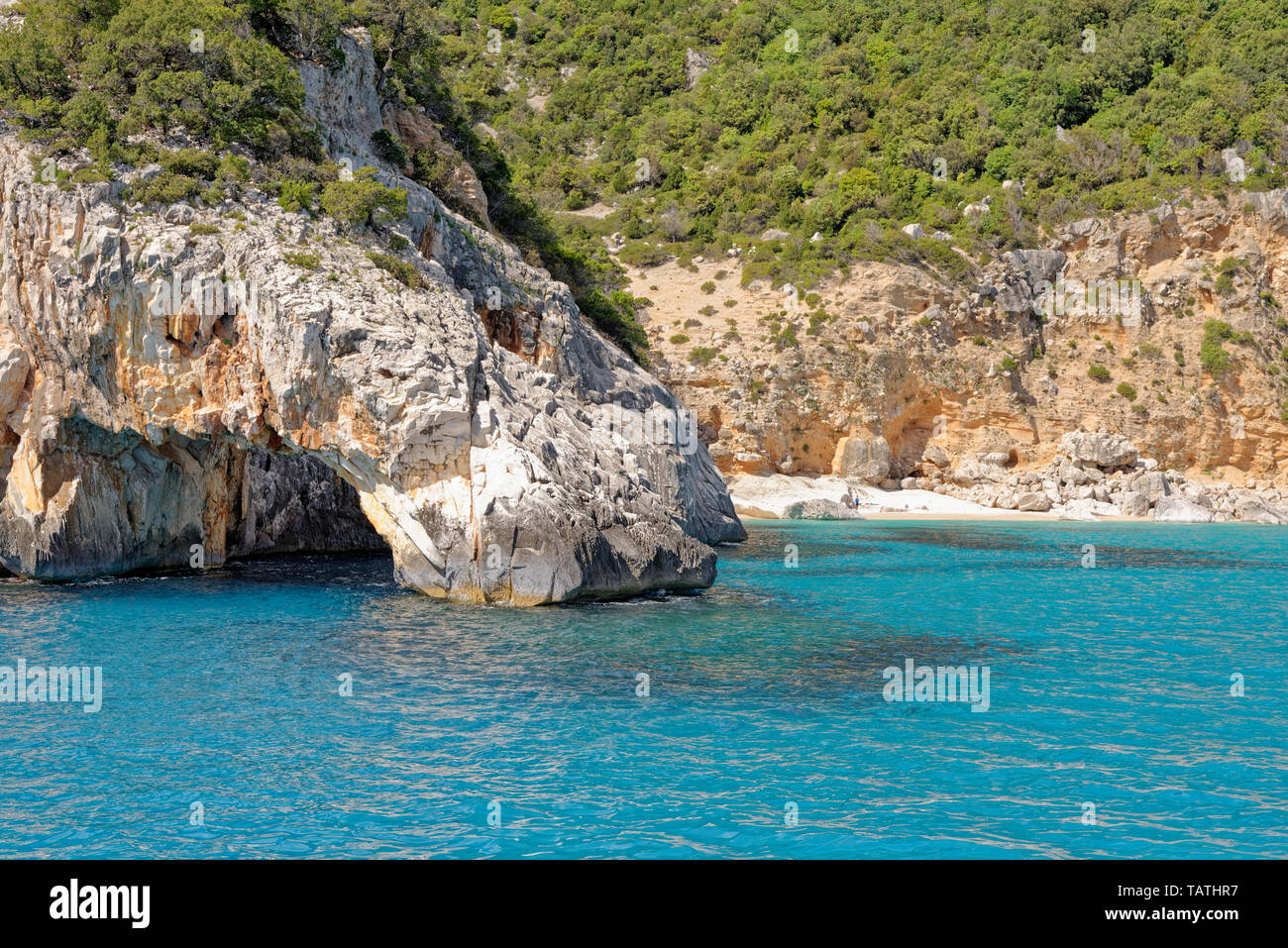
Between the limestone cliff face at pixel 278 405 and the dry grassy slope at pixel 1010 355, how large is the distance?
123 feet

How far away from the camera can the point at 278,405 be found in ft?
82.7

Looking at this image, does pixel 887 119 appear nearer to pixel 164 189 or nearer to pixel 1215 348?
pixel 1215 348

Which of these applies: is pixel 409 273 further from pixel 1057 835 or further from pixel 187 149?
pixel 1057 835

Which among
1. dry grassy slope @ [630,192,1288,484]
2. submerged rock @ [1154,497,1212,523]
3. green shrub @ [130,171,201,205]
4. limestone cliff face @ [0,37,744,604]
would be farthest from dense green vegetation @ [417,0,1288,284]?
limestone cliff face @ [0,37,744,604]

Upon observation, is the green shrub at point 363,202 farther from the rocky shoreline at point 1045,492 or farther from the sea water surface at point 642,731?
the rocky shoreline at point 1045,492

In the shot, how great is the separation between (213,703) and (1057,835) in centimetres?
1196

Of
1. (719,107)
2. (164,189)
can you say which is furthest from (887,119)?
(164,189)

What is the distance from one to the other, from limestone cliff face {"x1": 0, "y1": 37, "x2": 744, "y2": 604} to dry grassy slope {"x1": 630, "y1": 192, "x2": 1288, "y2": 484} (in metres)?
37.5

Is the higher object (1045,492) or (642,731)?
(1045,492)

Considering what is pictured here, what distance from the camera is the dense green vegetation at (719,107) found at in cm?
3033

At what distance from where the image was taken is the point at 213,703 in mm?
14977

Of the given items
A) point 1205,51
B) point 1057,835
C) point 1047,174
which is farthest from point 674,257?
point 1057,835

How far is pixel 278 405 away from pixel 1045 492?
5100cm
